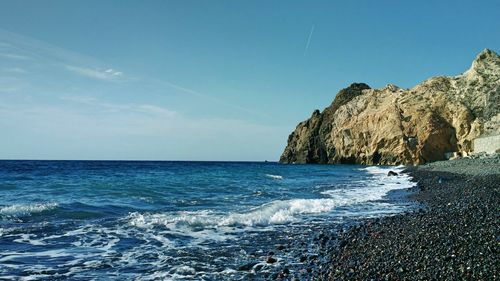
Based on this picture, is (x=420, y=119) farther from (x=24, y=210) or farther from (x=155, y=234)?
(x=24, y=210)

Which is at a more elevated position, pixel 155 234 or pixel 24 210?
pixel 24 210

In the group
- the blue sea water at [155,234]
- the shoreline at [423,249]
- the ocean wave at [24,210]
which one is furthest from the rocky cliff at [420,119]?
the ocean wave at [24,210]

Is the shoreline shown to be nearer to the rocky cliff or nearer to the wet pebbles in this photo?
the wet pebbles

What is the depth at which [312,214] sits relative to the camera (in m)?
17.7

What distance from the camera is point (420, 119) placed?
7994 centimetres

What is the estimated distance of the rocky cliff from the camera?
240 ft

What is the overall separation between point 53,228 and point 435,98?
8271cm

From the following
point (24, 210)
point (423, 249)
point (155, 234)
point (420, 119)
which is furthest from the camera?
point (420, 119)

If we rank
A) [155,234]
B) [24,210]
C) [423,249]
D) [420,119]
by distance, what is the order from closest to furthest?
[423,249] < [155,234] < [24,210] < [420,119]

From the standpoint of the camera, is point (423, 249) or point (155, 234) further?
point (155, 234)

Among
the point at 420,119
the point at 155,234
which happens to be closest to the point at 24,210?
the point at 155,234

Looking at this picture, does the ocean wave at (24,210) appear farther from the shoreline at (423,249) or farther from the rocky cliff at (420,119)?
the rocky cliff at (420,119)

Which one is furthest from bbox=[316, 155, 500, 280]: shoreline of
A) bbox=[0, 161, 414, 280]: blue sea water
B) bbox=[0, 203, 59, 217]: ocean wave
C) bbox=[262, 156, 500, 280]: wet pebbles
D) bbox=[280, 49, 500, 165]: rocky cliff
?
bbox=[280, 49, 500, 165]: rocky cliff

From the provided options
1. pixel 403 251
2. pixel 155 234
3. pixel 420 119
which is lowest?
pixel 155 234
